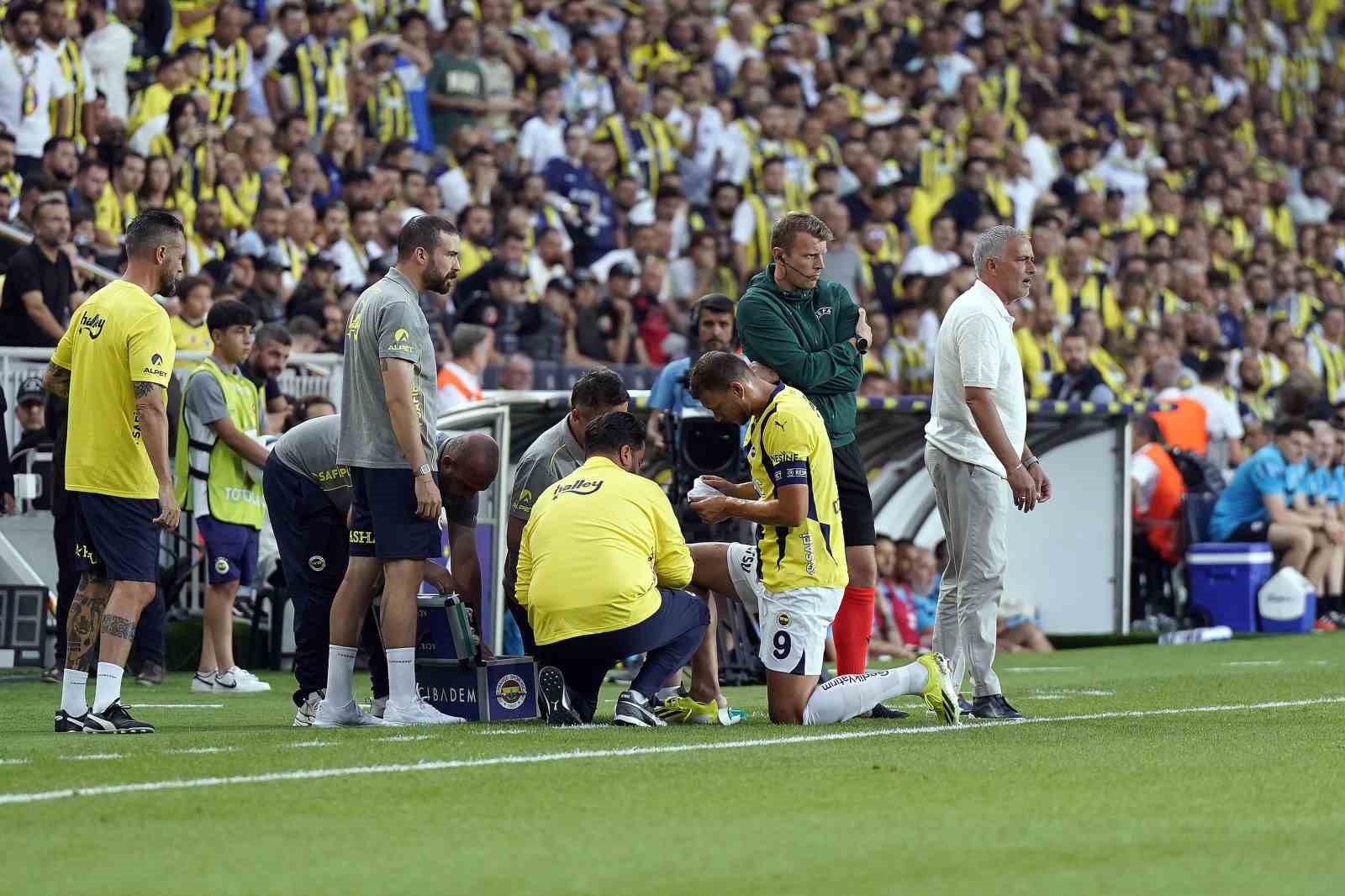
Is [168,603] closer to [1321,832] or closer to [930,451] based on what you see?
[930,451]

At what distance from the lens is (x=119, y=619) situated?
8406mm

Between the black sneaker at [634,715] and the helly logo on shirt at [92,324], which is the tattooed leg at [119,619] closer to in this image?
the helly logo on shirt at [92,324]

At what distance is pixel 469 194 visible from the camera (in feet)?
62.8

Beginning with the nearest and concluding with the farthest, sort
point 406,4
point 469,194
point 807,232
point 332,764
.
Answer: point 332,764 → point 807,232 → point 469,194 → point 406,4

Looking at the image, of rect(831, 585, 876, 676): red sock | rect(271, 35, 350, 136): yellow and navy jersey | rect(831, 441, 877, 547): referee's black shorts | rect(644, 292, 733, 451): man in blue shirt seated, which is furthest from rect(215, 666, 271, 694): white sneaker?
rect(271, 35, 350, 136): yellow and navy jersey

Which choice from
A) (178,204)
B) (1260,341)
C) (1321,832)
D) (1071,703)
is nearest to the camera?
(1321,832)

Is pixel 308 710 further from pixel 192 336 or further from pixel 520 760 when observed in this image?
pixel 192 336

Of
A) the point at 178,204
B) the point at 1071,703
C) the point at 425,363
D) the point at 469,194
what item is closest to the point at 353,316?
the point at 425,363

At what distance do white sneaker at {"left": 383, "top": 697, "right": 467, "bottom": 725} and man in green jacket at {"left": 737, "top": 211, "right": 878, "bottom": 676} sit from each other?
1696 millimetres

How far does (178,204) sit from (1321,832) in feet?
41.9

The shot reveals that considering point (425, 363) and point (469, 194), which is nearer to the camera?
point (425, 363)

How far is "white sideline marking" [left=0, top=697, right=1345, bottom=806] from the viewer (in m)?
6.27

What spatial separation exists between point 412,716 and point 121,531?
1.34 meters

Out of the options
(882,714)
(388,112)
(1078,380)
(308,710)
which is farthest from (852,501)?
(388,112)
